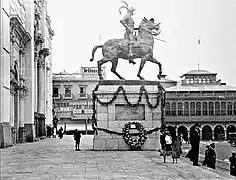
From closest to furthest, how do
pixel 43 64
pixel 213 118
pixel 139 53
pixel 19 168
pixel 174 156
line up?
pixel 19 168 < pixel 174 156 < pixel 139 53 < pixel 43 64 < pixel 213 118

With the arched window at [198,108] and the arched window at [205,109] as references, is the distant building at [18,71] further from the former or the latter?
the arched window at [205,109]

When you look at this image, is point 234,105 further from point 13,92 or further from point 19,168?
point 19,168

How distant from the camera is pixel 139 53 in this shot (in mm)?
29594

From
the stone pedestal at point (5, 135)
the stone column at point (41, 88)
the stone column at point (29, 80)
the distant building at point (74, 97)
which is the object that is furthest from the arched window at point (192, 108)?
the stone pedestal at point (5, 135)

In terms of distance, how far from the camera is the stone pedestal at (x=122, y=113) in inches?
1106

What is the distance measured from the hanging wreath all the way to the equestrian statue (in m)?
3.05

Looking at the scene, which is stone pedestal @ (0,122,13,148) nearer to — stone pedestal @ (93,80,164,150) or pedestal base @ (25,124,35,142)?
stone pedestal @ (93,80,164,150)

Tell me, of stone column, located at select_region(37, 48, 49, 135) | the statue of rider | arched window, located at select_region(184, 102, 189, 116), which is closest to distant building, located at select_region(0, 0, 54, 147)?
stone column, located at select_region(37, 48, 49, 135)

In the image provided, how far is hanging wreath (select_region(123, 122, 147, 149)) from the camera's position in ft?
91.1

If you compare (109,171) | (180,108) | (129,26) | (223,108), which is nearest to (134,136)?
(129,26)

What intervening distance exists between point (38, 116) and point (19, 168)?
36.6 m

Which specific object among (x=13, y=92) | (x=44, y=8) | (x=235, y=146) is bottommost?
(x=235, y=146)

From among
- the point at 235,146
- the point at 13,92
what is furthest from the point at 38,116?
the point at 235,146

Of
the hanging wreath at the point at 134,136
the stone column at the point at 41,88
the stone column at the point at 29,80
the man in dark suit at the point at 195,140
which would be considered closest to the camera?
the man in dark suit at the point at 195,140
